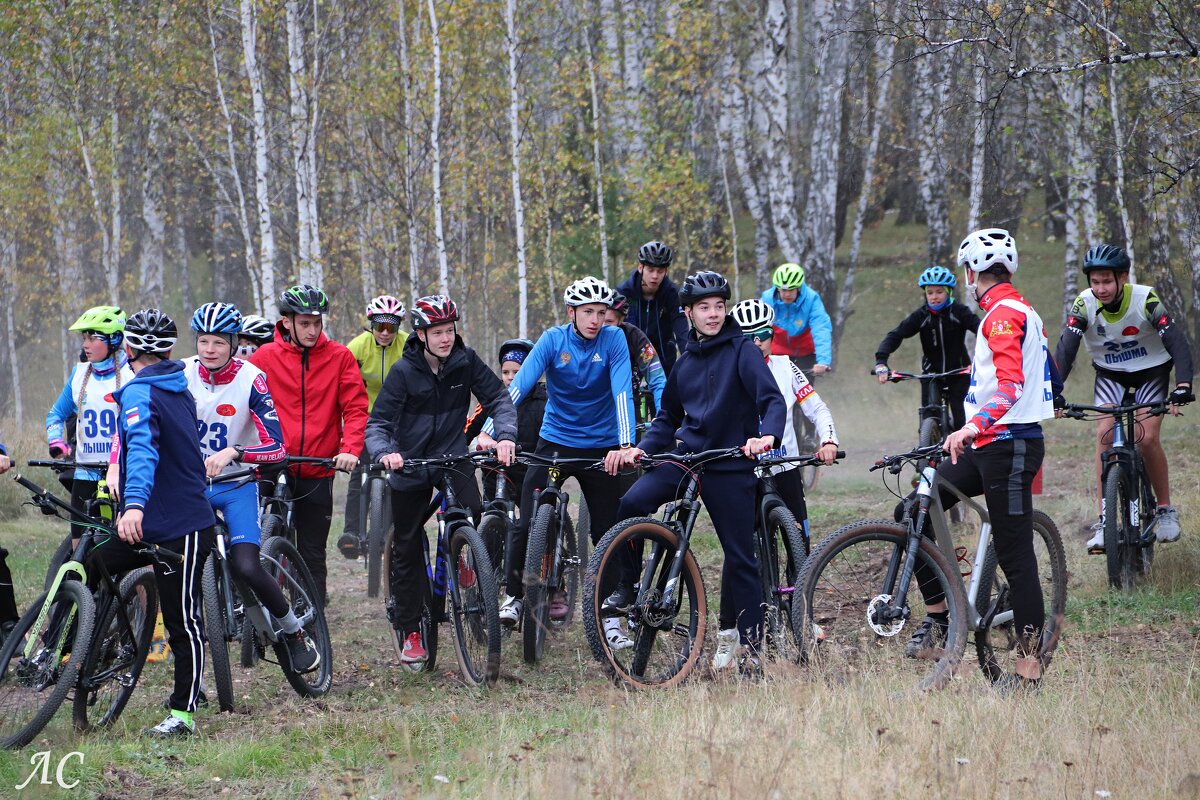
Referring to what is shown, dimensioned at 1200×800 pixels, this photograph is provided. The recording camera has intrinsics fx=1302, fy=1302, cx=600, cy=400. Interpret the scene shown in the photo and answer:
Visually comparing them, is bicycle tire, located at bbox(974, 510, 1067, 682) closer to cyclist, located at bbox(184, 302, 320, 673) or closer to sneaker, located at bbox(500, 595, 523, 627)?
sneaker, located at bbox(500, 595, 523, 627)

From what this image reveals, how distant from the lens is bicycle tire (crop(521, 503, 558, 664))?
25.7 feet

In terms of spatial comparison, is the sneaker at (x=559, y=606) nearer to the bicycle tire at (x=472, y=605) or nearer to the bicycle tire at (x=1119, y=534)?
the bicycle tire at (x=472, y=605)

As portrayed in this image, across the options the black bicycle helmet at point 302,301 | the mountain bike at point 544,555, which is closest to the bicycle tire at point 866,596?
the mountain bike at point 544,555

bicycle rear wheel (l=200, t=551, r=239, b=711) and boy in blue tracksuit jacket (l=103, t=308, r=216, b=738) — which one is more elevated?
boy in blue tracksuit jacket (l=103, t=308, r=216, b=738)

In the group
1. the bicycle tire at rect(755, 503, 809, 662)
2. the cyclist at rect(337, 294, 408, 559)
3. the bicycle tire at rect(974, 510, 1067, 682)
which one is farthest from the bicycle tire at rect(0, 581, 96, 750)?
the bicycle tire at rect(974, 510, 1067, 682)

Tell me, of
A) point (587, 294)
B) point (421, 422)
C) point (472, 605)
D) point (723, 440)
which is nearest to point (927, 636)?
point (723, 440)

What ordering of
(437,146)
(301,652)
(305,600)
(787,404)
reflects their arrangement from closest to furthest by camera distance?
(301,652) < (305,600) < (787,404) < (437,146)

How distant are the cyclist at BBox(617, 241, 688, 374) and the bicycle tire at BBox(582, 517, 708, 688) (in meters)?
3.34

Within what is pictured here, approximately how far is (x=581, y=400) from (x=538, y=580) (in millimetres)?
1281

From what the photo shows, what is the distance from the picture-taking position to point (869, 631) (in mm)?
6586

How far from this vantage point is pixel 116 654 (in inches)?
268

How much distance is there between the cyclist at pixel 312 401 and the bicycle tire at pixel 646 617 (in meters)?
2.42

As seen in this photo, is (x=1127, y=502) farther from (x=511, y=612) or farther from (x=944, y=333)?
(x=511, y=612)

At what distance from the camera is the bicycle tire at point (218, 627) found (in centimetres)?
693
